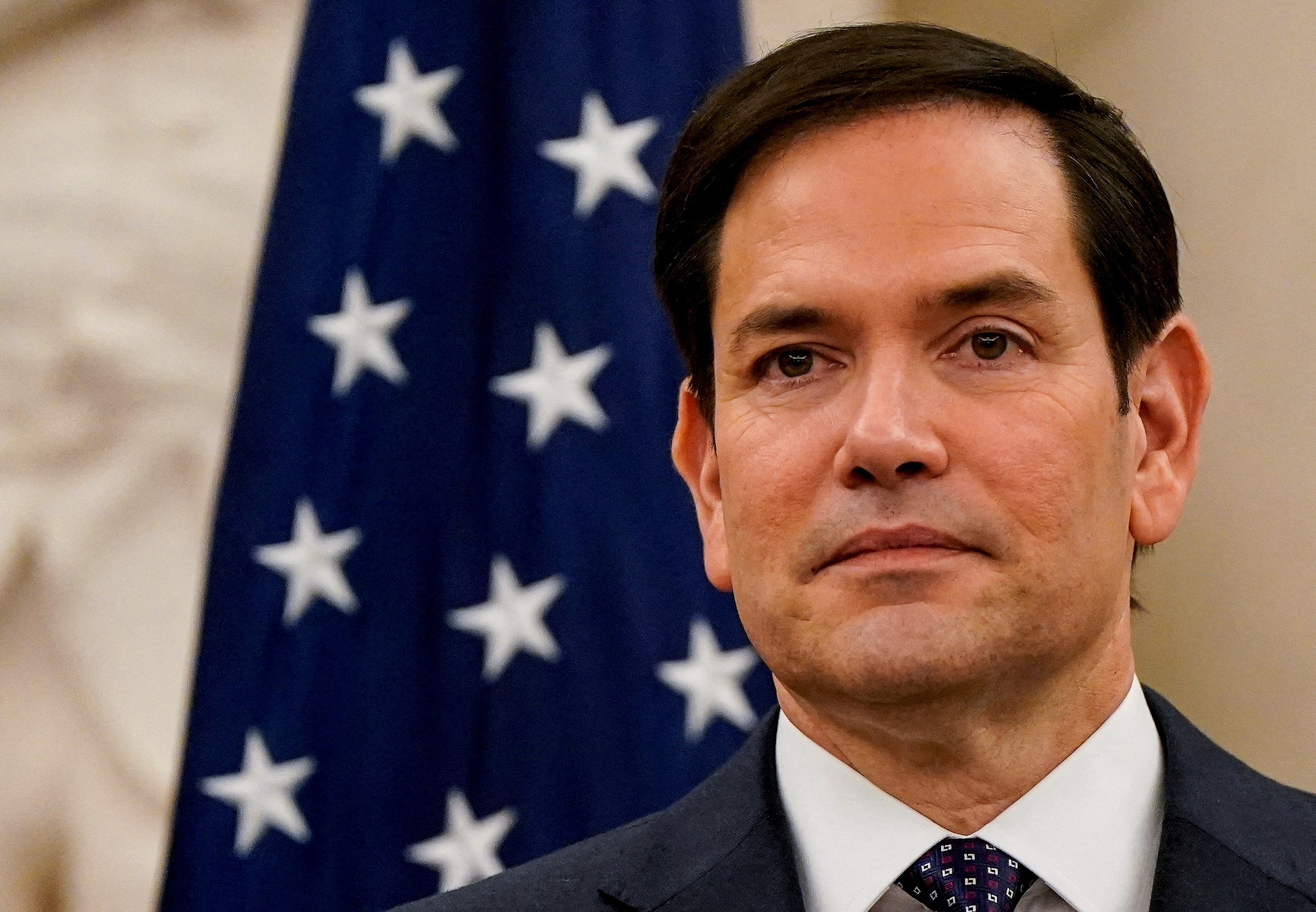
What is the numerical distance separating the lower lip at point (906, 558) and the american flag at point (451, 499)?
1000mm

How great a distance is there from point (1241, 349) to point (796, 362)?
4.29 feet

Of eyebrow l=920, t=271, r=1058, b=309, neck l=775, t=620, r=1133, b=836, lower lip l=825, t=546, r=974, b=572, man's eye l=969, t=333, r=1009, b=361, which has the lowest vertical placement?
neck l=775, t=620, r=1133, b=836

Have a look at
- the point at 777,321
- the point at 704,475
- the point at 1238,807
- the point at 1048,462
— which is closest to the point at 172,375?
the point at 704,475

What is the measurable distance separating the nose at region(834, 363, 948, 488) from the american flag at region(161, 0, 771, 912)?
3.28 feet

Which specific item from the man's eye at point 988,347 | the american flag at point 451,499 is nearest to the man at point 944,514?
the man's eye at point 988,347

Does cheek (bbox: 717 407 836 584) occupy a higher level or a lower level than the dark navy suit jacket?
higher

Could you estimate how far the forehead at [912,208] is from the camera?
1926mm

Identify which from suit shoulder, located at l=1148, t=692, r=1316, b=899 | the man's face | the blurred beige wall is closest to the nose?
the man's face

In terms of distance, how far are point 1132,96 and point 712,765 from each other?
5.24 ft

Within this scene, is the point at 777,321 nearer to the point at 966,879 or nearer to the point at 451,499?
the point at 966,879

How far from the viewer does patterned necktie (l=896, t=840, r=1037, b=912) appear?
1822 mm

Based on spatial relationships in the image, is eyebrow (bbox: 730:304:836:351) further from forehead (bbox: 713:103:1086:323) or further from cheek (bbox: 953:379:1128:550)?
cheek (bbox: 953:379:1128:550)

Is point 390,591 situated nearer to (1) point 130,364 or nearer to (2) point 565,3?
(1) point 130,364

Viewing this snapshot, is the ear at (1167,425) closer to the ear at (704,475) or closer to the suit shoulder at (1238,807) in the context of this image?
the suit shoulder at (1238,807)
